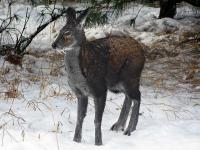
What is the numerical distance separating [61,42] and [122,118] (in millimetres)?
1183

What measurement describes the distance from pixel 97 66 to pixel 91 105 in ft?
5.12

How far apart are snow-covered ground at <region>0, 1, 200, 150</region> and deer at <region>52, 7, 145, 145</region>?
0.29m

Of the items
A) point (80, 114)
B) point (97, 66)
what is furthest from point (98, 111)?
point (97, 66)

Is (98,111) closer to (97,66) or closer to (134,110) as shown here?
(97,66)

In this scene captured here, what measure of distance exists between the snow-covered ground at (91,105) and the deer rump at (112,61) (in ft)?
1.82

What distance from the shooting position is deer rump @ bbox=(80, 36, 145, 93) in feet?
14.9

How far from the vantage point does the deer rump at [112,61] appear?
4539 millimetres

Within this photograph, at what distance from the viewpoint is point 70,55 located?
4496mm

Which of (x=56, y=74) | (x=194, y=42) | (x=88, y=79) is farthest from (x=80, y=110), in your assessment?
(x=194, y=42)

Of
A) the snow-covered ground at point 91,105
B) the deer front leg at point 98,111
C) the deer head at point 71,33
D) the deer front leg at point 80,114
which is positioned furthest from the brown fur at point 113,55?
the snow-covered ground at point 91,105

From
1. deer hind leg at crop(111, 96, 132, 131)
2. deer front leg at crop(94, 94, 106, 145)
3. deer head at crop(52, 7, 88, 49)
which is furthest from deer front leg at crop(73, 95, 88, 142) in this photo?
deer head at crop(52, 7, 88, 49)

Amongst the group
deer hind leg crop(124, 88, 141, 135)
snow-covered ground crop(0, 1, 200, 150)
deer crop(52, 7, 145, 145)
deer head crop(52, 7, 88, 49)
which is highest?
deer head crop(52, 7, 88, 49)

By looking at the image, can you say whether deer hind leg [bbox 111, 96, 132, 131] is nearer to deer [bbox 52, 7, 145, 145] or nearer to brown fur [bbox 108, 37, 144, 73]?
deer [bbox 52, 7, 145, 145]

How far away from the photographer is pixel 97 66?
4.58m
